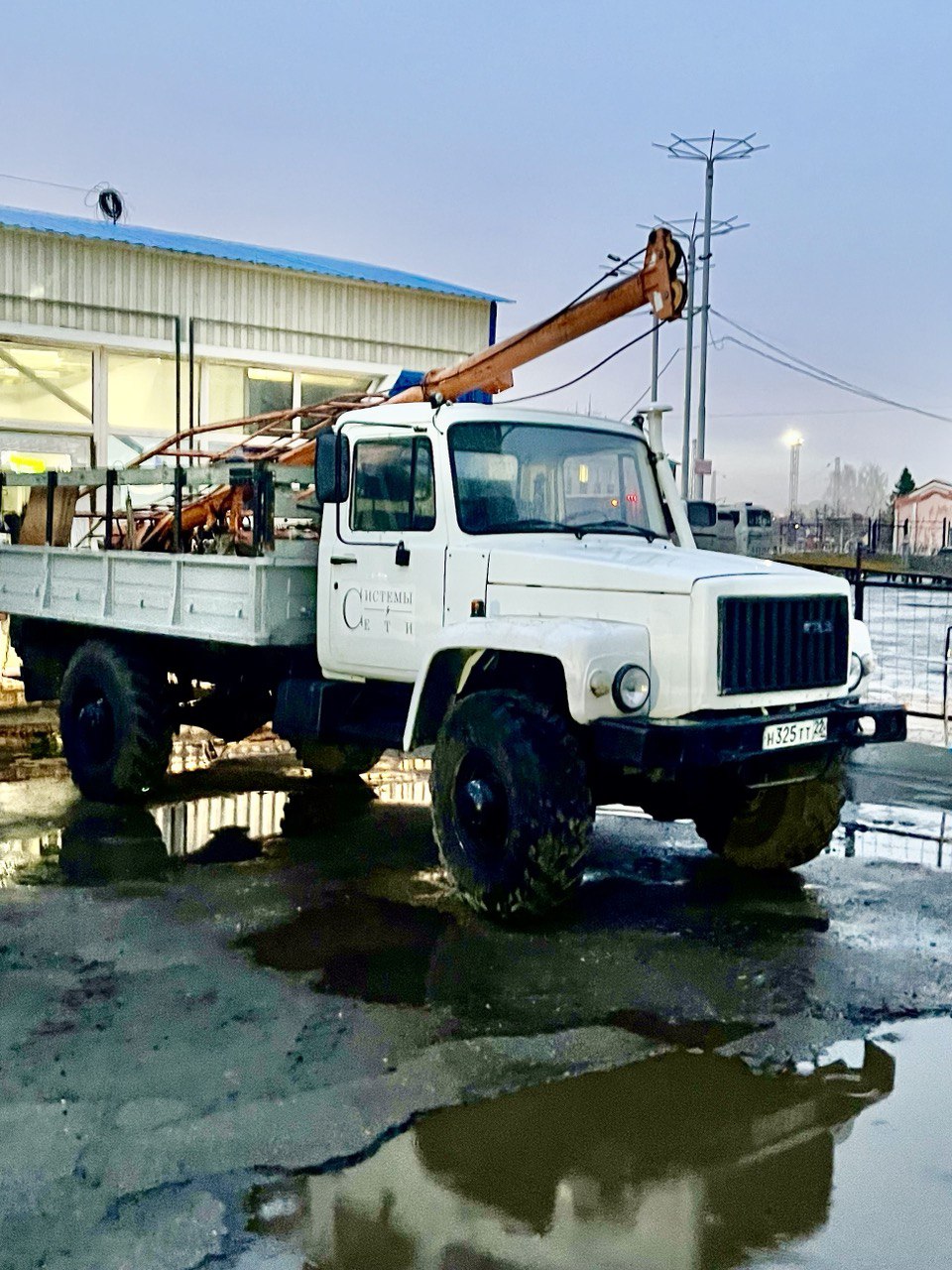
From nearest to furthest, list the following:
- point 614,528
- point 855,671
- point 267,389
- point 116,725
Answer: point 855,671
point 614,528
point 116,725
point 267,389

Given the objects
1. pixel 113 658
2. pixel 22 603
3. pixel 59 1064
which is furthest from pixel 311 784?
pixel 59 1064

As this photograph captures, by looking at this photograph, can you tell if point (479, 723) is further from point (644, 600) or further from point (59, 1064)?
point (59, 1064)

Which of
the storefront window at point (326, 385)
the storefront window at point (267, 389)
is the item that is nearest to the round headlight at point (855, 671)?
the storefront window at point (267, 389)

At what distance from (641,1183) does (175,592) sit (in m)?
5.62

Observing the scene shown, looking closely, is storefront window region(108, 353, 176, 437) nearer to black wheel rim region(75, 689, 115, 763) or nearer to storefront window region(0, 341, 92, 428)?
storefront window region(0, 341, 92, 428)

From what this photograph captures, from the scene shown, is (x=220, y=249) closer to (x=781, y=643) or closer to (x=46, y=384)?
(x=46, y=384)

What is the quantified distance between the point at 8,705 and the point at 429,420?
772cm

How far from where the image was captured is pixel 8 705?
13.4 metres

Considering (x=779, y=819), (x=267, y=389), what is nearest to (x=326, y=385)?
(x=267, y=389)

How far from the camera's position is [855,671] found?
6.96 meters

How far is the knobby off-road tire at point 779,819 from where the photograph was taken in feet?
23.2

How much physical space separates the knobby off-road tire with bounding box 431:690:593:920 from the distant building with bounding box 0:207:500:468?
11.1 meters

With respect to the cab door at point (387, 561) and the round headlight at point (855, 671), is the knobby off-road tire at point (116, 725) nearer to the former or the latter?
the cab door at point (387, 561)

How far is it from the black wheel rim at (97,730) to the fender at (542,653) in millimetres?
2867
